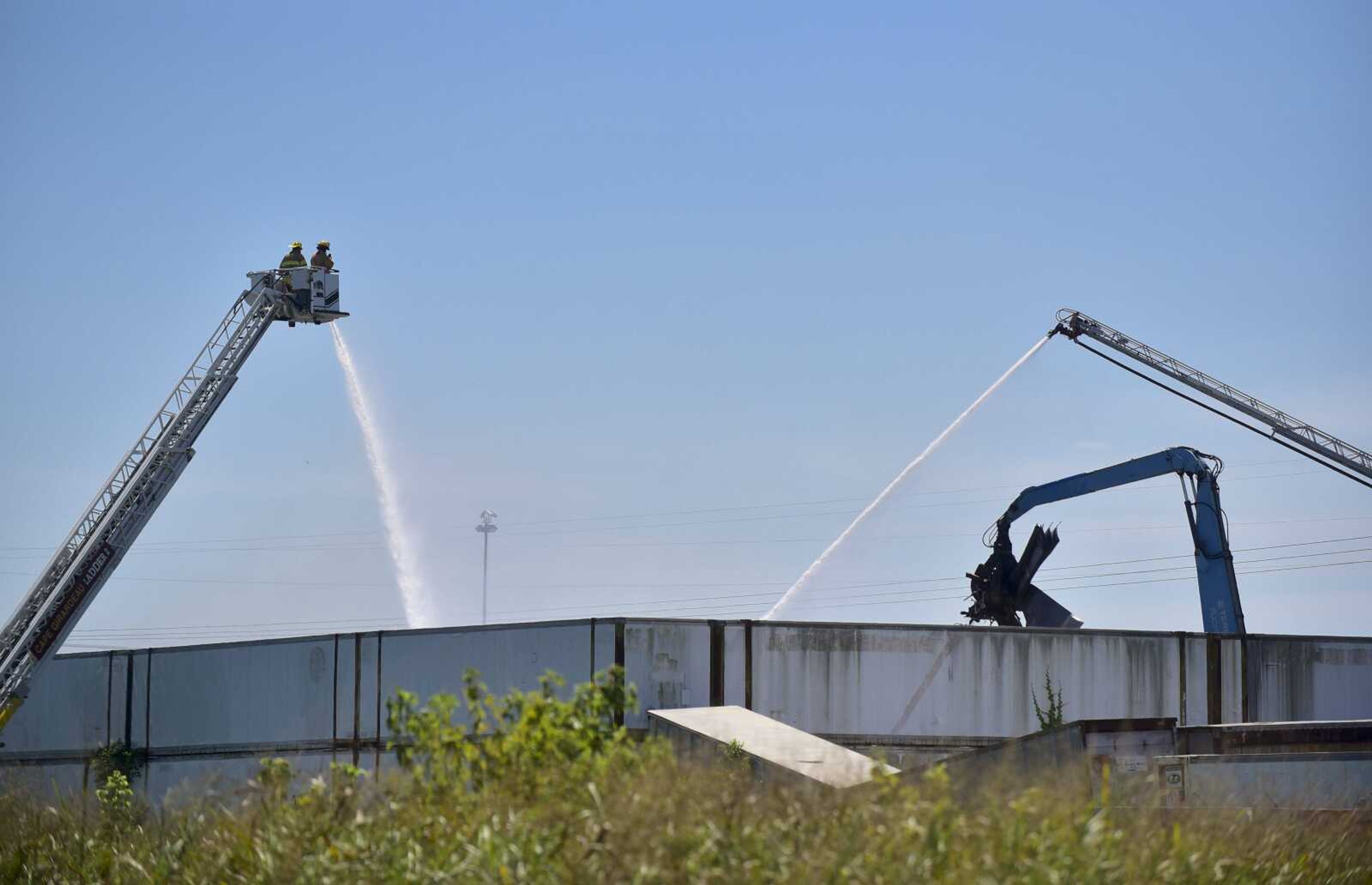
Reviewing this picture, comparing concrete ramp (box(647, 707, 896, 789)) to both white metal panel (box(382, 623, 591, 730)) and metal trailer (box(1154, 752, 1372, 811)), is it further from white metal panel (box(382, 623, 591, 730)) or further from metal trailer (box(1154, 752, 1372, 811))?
metal trailer (box(1154, 752, 1372, 811))

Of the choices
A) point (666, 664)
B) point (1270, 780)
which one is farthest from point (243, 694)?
point (1270, 780)

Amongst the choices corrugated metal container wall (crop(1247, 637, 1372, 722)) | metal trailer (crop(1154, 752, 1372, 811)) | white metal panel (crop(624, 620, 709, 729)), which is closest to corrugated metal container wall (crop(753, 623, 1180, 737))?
white metal panel (crop(624, 620, 709, 729))

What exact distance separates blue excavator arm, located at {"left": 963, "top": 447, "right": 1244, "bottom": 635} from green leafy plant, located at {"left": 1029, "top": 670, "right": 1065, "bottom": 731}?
9776 millimetres

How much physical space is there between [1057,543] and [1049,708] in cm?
1116

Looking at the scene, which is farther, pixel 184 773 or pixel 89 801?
pixel 184 773

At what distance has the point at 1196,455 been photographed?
129 feet

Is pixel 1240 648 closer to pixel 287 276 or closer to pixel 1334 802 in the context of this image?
pixel 1334 802

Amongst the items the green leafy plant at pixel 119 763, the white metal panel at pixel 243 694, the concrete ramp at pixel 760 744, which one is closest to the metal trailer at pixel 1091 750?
the concrete ramp at pixel 760 744

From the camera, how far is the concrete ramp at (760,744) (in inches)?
807

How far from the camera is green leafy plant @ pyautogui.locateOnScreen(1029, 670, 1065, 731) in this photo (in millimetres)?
29953

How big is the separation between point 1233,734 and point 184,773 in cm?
2273

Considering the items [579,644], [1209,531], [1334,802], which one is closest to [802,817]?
[1334,802]

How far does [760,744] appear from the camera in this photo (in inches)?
930

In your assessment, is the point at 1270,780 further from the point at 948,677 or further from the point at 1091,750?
the point at 948,677
